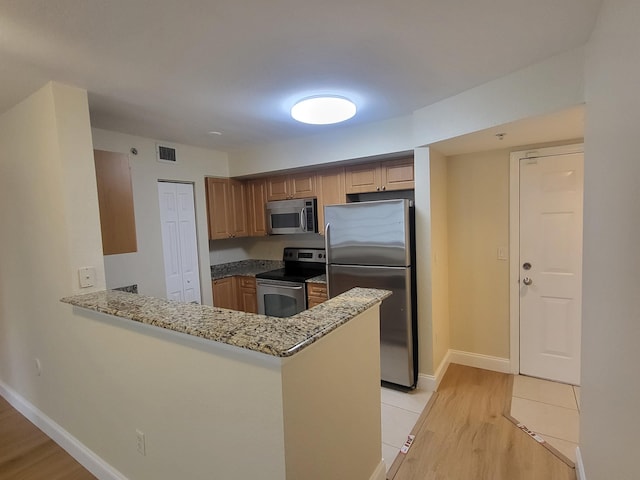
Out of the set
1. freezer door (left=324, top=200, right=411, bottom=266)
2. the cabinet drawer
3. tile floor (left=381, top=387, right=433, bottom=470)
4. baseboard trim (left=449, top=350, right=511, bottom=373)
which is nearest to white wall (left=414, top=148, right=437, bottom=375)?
freezer door (left=324, top=200, right=411, bottom=266)

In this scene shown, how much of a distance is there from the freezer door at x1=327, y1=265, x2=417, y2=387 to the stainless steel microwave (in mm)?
909

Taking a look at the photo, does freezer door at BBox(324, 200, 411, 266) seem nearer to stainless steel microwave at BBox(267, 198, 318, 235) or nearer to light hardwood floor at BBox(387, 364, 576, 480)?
stainless steel microwave at BBox(267, 198, 318, 235)

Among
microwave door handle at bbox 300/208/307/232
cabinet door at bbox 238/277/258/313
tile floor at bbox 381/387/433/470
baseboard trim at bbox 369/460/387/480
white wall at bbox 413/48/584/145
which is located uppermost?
white wall at bbox 413/48/584/145

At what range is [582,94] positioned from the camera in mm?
1656

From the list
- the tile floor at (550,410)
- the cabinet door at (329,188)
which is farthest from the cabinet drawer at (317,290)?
the tile floor at (550,410)

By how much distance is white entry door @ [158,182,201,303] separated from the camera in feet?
11.0

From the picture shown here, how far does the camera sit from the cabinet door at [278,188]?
Answer: 3.73m

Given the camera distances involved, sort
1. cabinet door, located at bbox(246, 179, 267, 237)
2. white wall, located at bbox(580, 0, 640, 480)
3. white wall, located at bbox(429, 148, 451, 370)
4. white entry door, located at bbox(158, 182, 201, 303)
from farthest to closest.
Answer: cabinet door, located at bbox(246, 179, 267, 237), white entry door, located at bbox(158, 182, 201, 303), white wall, located at bbox(429, 148, 451, 370), white wall, located at bbox(580, 0, 640, 480)

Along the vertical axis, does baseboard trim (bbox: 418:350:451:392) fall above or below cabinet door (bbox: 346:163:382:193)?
below

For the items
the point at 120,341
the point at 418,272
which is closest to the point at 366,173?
the point at 418,272

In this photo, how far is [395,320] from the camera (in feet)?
8.90

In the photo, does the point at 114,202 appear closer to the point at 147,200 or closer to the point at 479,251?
the point at 147,200

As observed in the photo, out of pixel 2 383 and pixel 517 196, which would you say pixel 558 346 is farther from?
pixel 2 383

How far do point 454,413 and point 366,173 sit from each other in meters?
2.24
